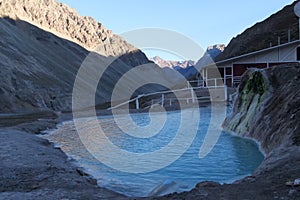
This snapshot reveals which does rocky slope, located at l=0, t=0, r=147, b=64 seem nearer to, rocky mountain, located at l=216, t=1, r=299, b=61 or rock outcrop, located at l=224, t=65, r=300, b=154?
rocky mountain, located at l=216, t=1, r=299, b=61

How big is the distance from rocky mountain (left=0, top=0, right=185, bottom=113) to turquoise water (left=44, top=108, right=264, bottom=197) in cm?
2385

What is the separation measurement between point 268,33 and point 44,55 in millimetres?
40617

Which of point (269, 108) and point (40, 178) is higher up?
point (269, 108)

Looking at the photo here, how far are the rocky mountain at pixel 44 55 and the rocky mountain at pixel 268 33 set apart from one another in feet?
86.2

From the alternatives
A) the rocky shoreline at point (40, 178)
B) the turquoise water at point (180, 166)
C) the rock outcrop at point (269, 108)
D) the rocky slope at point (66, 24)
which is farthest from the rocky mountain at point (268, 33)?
the rocky slope at point (66, 24)

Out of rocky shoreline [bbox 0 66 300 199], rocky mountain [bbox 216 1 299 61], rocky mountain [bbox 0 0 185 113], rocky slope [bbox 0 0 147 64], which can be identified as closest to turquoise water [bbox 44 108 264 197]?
rocky shoreline [bbox 0 66 300 199]

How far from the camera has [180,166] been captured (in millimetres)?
7227

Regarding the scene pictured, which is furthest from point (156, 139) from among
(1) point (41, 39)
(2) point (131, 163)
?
(1) point (41, 39)

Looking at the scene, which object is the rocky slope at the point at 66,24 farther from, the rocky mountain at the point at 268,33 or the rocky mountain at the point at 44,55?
the rocky mountain at the point at 268,33

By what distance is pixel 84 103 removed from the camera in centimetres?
4669

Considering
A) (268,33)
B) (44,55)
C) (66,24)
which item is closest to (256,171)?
(268,33)

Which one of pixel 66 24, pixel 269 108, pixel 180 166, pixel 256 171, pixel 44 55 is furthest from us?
pixel 66 24

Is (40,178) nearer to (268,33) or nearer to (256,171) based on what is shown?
(256,171)

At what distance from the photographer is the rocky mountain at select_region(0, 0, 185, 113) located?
37000mm
